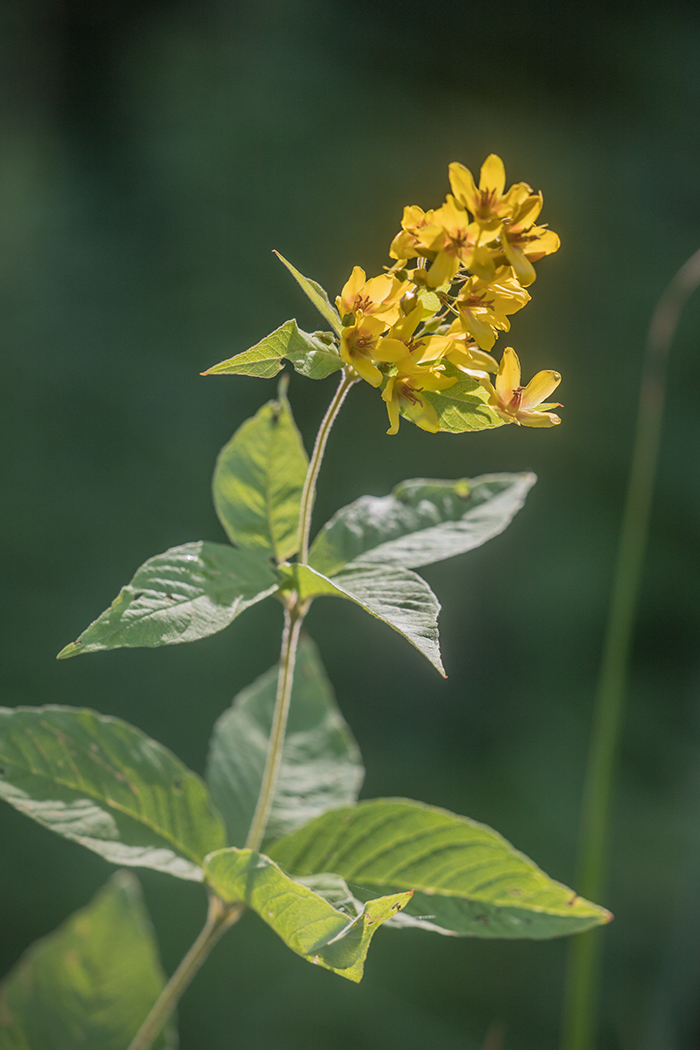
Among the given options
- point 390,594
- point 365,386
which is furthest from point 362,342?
point 365,386

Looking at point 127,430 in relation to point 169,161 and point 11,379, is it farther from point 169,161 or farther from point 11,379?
point 169,161

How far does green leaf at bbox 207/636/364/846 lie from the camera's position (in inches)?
23.0

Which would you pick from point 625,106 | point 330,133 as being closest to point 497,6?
point 625,106

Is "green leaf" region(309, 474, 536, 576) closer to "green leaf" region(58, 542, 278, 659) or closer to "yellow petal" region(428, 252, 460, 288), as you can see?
"green leaf" region(58, 542, 278, 659)

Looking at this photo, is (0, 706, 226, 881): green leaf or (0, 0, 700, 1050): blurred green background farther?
(0, 0, 700, 1050): blurred green background

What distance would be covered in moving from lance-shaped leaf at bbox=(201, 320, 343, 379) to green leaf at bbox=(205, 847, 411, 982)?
25 centimetres

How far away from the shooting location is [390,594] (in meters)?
0.40

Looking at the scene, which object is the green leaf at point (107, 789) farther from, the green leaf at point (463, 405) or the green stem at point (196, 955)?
the green leaf at point (463, 405)

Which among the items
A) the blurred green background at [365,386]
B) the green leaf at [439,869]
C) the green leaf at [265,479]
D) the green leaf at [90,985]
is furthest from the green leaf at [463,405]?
the blurred green background at [365,386]

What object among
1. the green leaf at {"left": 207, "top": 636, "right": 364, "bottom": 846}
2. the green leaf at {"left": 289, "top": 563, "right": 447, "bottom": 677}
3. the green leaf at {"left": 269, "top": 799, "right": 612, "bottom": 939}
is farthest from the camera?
the green leaf at {"left": 207, "top": 636, "right": 364, "bottom": 846}

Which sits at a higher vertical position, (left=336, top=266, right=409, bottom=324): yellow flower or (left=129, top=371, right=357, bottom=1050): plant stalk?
(left=336, top=266, right=409, bottom=324): yellow flower

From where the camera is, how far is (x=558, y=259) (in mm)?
1470

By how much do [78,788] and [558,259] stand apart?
134 cm

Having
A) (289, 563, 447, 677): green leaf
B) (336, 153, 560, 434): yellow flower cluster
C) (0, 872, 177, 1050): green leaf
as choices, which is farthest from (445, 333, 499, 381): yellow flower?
(0, 872, 177, 1050): green leaf
